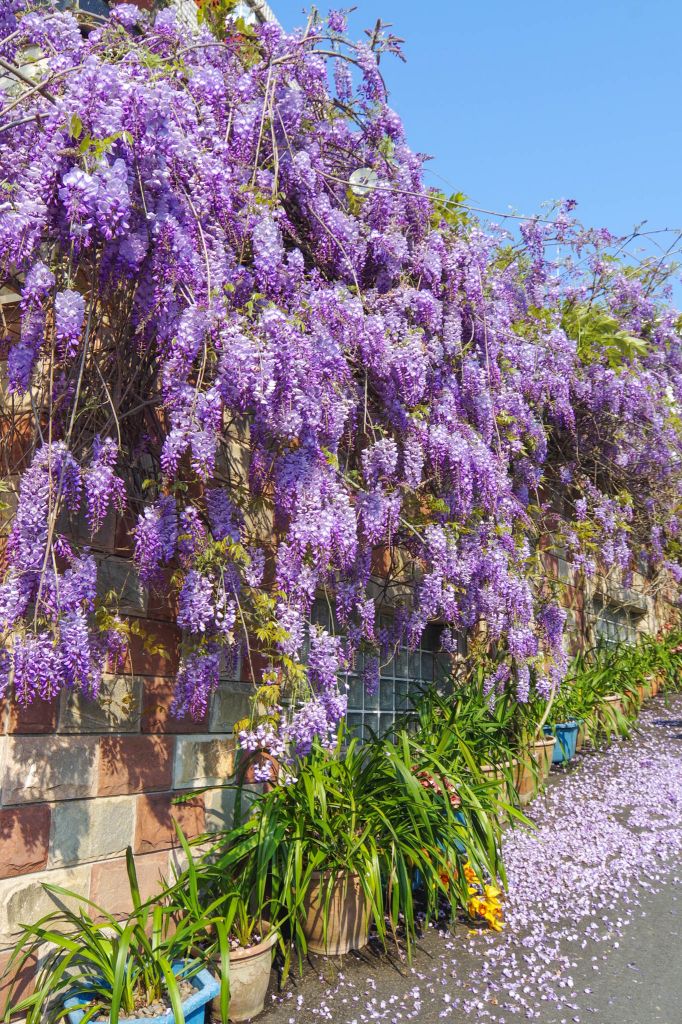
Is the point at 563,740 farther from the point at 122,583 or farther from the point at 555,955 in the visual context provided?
the point at 122,583

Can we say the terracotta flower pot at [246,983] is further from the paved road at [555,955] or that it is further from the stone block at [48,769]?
the stone block at [48,769]

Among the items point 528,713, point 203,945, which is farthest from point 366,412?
point 528,713

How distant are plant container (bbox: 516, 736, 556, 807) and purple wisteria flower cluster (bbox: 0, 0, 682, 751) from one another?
785mm

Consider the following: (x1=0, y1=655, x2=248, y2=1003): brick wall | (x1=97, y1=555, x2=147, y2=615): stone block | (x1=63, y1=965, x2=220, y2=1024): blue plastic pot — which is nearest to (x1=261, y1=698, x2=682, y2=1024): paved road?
(x1=63, y1=965, x2=220, y2=1024): blue plastic pot

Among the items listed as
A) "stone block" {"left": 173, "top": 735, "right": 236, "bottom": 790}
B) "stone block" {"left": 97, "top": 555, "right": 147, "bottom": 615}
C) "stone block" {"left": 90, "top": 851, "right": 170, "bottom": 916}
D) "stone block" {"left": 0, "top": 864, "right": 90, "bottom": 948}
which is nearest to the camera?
"stone block" {"left": 0, "top": 864, "right": 90, "bottom": 948}

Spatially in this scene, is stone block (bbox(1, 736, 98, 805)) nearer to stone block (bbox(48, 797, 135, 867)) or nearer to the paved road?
stone block (bbox(48, 797, 135, 867))

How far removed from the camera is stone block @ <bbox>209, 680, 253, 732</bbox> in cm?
330

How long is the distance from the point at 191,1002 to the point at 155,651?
113 centimetres

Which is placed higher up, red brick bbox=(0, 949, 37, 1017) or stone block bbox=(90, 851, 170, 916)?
stone block bbox=(90, 851, 170, 916)

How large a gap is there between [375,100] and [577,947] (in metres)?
3.82

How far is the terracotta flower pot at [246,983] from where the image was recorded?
267 cm

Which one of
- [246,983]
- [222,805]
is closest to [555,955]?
[246,983]

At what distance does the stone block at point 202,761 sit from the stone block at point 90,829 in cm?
27

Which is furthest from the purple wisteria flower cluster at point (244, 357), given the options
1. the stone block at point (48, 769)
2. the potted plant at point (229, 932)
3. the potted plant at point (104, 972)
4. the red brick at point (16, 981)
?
the red brick at point (16, 981)
